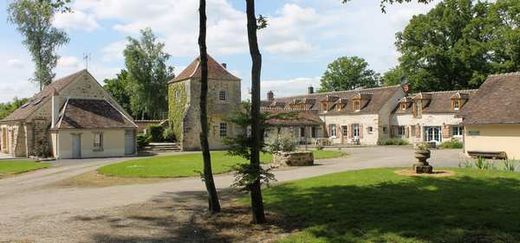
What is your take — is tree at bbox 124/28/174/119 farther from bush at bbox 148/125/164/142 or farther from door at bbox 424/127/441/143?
door at bbox 424/127/441/143

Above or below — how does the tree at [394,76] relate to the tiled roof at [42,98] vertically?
above

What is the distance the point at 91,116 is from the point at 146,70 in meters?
22.3

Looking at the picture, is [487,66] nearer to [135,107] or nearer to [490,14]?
[490,14]

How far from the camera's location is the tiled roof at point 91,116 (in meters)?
37.7

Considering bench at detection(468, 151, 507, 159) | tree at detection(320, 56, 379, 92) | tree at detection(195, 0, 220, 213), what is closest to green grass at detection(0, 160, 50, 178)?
tree at detection(195, 0, 220, 213)

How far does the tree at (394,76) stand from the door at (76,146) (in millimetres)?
37765

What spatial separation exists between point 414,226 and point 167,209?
21.9 feet

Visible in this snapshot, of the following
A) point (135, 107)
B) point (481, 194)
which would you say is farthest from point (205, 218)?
point (135, 107)

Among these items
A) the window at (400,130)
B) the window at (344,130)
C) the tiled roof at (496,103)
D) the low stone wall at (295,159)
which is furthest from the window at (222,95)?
the tiled roof at (496,103)

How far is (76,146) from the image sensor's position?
37531 mm

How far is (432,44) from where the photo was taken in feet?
186

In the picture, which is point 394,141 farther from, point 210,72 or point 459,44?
point 210,72

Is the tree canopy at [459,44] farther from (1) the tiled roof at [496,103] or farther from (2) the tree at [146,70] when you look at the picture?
(2) the tree at [146,70]

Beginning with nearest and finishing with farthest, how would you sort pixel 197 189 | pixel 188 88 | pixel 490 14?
pixel 197 189, pixel 188 88, pixel 490 14
